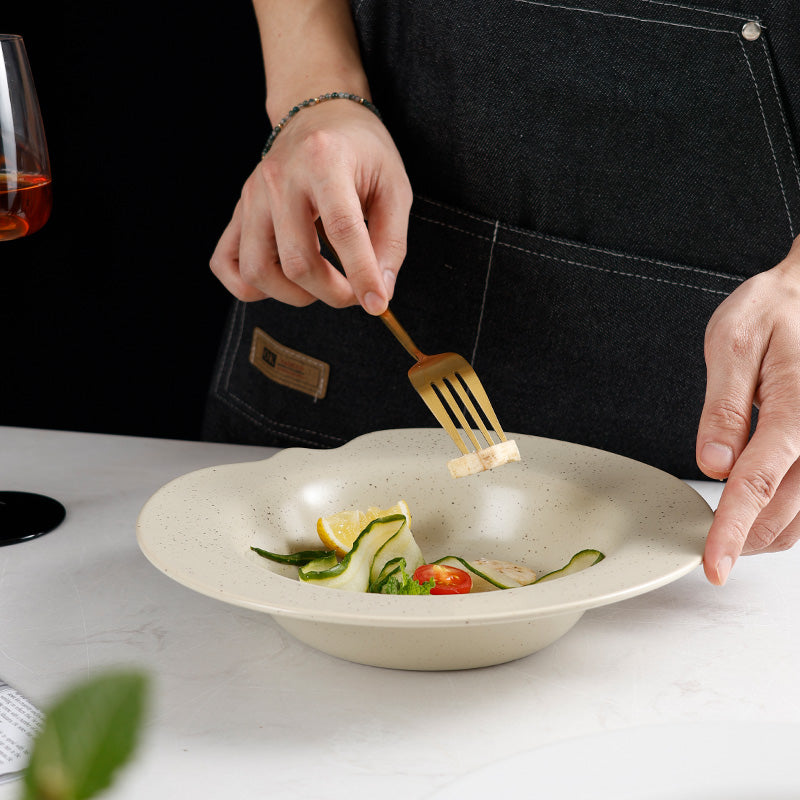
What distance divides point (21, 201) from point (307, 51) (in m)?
0.53

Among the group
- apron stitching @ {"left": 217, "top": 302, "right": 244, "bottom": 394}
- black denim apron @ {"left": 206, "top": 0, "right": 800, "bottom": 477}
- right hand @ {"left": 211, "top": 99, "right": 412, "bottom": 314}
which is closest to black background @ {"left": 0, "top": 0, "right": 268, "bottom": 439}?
apron stitching @ {"left": 217, "top": 302, "right": 244, "bottom": 394}

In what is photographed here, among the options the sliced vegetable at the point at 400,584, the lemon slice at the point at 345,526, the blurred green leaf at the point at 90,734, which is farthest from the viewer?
the lemon slice at the point at 345,526

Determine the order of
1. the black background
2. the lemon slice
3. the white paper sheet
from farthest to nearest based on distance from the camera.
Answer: the black background
the lemon slice
the white paper sheet

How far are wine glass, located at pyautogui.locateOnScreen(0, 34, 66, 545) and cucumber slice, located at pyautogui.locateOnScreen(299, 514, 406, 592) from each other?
37cm

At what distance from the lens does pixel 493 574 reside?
88 cm

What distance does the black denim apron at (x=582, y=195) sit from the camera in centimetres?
120

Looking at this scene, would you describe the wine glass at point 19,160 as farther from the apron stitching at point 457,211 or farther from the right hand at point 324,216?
the apron stitching at point 457,211

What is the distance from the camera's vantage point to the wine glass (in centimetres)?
96

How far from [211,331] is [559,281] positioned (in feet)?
4.90

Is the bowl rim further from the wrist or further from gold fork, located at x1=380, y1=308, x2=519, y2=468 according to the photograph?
the wrist

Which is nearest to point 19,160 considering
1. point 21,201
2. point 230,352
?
point 21,201

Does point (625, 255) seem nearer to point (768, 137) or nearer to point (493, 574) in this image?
point (768, 137)

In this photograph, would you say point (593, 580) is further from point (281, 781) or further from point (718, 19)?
point (718, 19)

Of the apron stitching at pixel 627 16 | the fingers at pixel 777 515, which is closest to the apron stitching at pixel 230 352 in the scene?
the apron stitching at pixel 627 16
